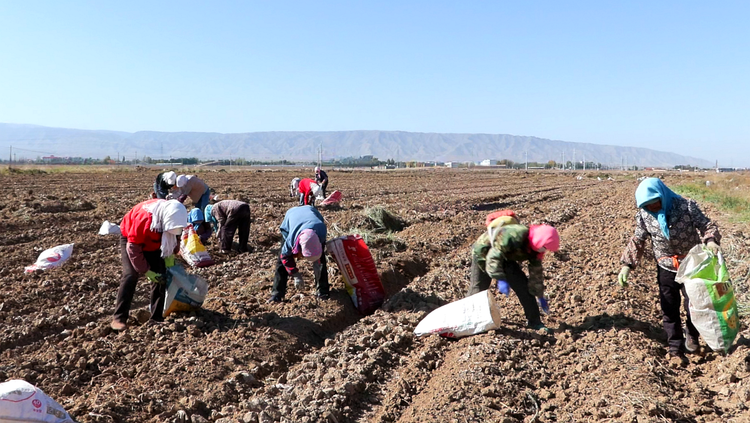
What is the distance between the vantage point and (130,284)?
204 inches

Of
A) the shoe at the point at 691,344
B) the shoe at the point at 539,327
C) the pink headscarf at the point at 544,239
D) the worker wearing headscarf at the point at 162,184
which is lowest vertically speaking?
the shoe at the point at 539,327

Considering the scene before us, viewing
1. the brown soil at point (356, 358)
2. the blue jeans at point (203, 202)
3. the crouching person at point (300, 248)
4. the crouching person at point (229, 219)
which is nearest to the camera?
the brown soil at point (356, 358)

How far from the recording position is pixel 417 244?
926 centimetres

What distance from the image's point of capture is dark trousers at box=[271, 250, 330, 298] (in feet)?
19.9

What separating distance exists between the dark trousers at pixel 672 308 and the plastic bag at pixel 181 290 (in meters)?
3.83

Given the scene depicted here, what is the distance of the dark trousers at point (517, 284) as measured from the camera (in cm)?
495

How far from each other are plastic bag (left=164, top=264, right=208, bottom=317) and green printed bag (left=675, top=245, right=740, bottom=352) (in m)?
3.91

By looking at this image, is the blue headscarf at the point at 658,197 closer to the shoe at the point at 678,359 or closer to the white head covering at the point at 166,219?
the shoe at the point at 678,359

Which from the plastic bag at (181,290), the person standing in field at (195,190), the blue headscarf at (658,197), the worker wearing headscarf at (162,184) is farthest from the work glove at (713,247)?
the person standing in field at (195,190)

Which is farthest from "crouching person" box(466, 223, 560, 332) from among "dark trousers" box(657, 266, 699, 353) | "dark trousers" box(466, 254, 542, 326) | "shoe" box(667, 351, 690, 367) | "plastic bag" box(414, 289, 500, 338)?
"shoe" box(667, 351, 690, 367)

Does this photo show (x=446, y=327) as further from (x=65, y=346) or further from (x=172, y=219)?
(x=65, y=346)

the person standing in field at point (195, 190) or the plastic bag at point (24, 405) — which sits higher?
the person standing in field at point (195, 190)

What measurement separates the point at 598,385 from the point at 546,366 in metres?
0.47

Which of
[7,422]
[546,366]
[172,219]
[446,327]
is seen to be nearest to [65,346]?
[172,219]
